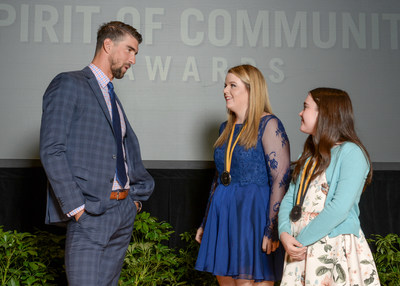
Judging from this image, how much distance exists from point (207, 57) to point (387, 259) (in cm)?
222

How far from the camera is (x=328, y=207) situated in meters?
1.78

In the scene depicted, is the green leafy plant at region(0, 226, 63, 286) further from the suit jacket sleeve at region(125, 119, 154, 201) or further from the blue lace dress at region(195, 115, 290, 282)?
the blue lace dress at region(195, 115, 290, 282)

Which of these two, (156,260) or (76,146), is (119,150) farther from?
(156,260)

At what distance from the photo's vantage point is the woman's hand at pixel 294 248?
1824 mm

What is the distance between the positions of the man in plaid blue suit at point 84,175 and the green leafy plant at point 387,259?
7.79 ft

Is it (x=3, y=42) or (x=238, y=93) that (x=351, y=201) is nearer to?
(x=238, y=93)

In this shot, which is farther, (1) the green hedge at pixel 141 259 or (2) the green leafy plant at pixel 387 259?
(2) the green leafy plant at pixel 387 259

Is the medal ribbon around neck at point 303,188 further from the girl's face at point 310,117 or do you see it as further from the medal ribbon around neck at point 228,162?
the medal ribbon around neck at point 228,162

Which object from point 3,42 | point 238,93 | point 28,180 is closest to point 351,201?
point 238,93

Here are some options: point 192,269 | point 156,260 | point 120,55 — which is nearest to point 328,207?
point 120,55

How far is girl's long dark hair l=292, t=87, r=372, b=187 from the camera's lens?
1.89 m

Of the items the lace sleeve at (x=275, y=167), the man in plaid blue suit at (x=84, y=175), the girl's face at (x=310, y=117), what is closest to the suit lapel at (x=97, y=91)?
the man in plaid blue suit at (x=84, y=175)

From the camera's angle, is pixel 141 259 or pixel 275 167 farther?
pixel 141 259

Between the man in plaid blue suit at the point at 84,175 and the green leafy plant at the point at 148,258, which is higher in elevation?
the man in plaid blue suit at the point at 84,175
